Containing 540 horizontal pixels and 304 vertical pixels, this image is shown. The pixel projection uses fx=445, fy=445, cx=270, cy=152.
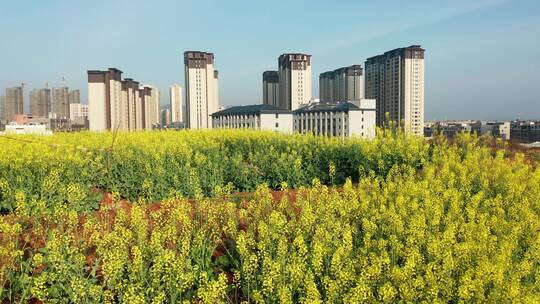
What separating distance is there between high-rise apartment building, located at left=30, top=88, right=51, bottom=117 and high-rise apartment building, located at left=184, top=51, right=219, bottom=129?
88058 mm

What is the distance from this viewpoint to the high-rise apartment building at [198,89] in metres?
97.9

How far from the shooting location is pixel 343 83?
378 feet

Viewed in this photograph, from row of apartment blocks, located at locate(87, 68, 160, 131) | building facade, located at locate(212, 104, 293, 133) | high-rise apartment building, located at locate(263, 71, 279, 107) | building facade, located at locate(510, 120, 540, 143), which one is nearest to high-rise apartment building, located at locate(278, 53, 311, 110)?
building facade, located at locate(212, 104, 293, 133)

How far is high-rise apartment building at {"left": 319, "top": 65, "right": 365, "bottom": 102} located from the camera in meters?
111

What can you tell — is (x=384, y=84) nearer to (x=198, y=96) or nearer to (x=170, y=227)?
(x=198, y=96)

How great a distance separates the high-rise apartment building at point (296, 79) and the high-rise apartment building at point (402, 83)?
17.1m

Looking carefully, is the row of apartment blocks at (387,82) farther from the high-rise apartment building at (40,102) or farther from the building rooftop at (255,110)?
the high-rise apartment building at (40,102)

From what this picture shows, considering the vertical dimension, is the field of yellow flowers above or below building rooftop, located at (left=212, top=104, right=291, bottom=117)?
below

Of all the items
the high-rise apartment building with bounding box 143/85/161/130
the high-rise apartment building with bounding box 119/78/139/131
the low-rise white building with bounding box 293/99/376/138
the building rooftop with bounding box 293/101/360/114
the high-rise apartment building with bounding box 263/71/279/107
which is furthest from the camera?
the high-rise apartment building with bounding box 143/85/161/130

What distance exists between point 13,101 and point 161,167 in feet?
579

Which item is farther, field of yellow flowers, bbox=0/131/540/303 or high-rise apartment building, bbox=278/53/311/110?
high-rise apartment building, bbox=278/53/311/110

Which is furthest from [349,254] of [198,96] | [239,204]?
[198,96]

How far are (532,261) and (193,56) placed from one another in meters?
98.2

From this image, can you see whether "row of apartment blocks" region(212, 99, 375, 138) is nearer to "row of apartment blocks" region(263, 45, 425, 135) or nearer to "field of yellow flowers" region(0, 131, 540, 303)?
"row of apartment blocks" region(263, 45, 425, 135)
